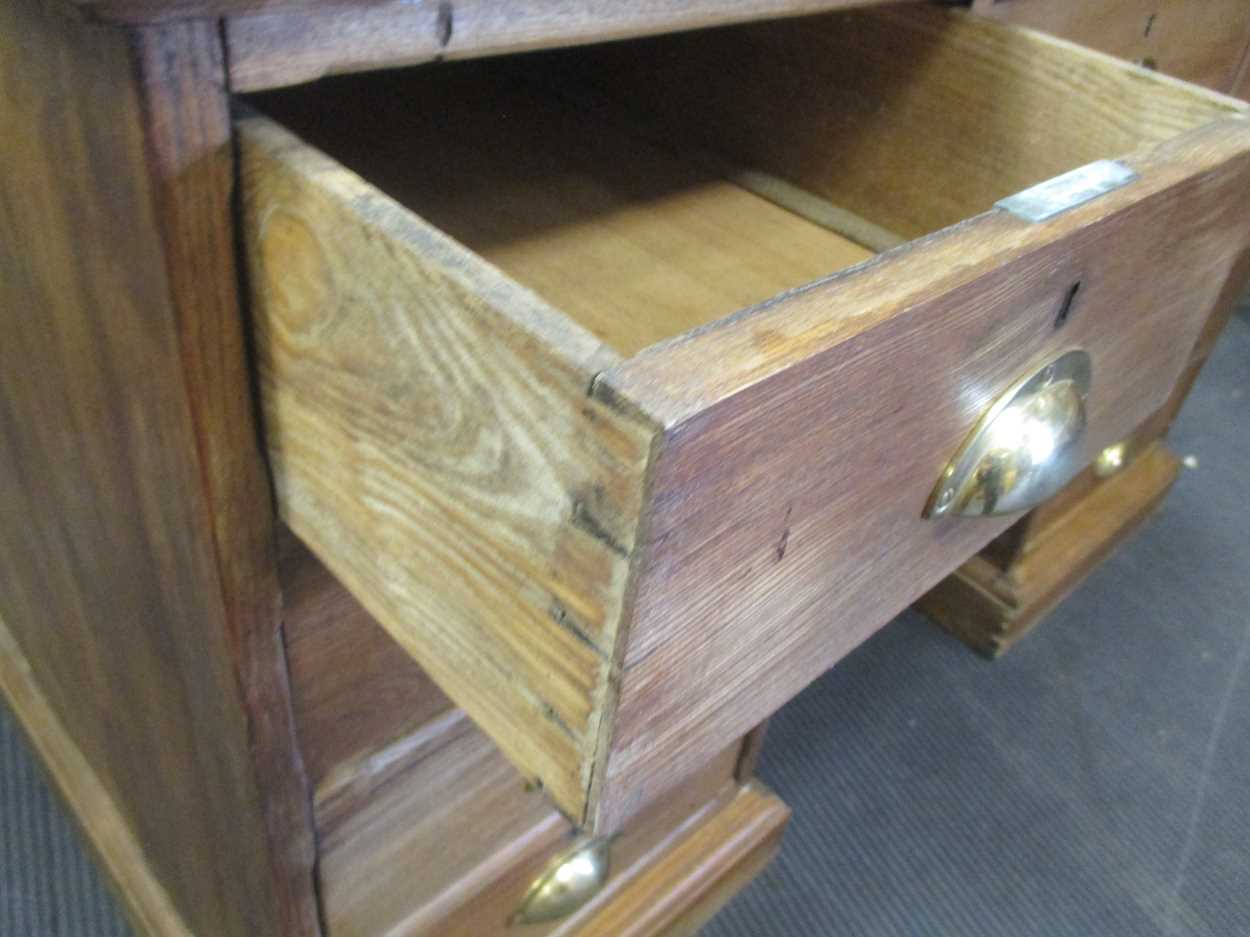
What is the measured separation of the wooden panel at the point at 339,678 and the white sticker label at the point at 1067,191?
0.95 feet

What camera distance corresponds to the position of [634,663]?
261 mm

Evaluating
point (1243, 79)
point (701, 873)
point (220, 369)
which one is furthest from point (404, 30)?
point (1243, 79)

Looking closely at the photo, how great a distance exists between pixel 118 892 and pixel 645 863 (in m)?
0.41

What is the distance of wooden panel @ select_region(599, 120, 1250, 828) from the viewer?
0.24 metres

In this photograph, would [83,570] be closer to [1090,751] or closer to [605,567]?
[605,567]

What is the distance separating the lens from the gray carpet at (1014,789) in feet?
2.97

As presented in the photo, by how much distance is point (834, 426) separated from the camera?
0.90ft

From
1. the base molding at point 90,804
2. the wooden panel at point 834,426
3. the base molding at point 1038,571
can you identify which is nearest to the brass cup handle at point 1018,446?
the wooden panel at point 834,426

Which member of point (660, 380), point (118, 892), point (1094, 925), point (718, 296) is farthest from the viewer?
point (1094, 925)

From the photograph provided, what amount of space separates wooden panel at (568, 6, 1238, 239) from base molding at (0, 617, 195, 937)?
645 mm

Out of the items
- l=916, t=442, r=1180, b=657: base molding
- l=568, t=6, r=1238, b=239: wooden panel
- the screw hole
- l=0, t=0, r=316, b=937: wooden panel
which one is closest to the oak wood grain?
l=0, t=0, r=316, b=937: wooden panel

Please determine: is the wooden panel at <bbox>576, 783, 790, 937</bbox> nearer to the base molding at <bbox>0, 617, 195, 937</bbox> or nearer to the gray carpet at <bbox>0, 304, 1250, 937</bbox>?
the gray carpet at <bbox>0, 304, 1250, 937</bbox>

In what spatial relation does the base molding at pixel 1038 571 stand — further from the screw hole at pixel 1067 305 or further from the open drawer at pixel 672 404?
the screw hole at pixel 1067 305

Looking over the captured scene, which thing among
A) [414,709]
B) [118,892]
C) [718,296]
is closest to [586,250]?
[718,296]
